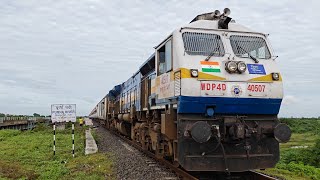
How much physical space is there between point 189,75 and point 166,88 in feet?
4.84

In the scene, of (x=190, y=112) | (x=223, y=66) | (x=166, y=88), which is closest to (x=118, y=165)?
(x=166, y=88)

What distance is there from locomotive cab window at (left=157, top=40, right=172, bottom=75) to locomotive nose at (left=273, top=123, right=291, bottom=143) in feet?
9.21

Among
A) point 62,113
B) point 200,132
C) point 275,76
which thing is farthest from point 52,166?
point 275,76

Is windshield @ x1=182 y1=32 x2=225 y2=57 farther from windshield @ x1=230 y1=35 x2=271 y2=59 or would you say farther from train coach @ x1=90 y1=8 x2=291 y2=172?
windshield @ x1=230 y1=35 x2=271 y2=59

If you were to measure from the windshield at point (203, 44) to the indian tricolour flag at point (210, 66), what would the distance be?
293 millimetres

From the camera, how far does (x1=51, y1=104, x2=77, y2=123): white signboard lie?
14859 mm

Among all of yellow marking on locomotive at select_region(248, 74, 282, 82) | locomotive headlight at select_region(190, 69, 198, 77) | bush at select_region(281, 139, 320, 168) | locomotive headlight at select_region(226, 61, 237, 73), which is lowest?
bush at select_region(281, 139, 320, 168)

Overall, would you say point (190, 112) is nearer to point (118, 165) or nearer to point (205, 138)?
point (205, 138)

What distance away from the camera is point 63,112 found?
591 inches

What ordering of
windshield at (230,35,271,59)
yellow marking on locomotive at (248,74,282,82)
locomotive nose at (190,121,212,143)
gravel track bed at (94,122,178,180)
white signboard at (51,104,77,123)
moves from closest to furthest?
locomotive nose at (190,121,212,143)
yellow marking on locomotive at (248,74,282,82)
windshield at (230,35,271,59)
gravel track bed at (94,122,178,180)
white signboard at (51,104,77,123)

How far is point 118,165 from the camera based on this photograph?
11.2 meters

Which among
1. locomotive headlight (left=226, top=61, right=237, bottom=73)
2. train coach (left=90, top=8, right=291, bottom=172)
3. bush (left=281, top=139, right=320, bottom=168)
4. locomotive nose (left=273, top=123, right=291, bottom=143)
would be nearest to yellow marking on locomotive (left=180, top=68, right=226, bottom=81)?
train coach (left=90, top=8, right=291, bottom=172)

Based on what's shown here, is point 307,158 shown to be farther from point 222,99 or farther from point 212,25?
point 222,99

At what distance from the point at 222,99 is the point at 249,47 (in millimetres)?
1666
